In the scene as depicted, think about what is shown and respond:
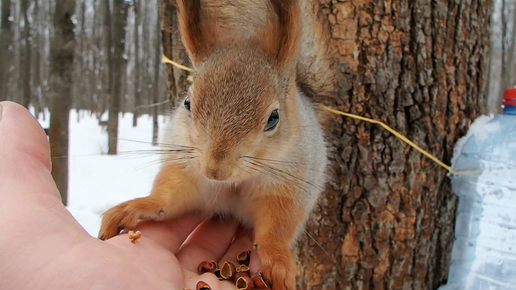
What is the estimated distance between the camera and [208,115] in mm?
849

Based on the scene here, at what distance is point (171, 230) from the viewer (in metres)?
1.08

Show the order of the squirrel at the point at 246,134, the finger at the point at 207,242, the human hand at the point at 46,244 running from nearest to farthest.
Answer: the human hand at the point at 46,244 < the squirrel at the point at 246,134 < the finger at the point at 207,242

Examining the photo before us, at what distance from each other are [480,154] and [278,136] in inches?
36.5

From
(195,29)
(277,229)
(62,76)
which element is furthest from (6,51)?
(277,229)

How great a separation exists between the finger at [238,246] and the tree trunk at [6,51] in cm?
180

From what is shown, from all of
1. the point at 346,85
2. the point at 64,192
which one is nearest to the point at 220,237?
the point at 346,85

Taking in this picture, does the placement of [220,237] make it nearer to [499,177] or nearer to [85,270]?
[85,270]

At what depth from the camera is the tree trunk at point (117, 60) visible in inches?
91.1

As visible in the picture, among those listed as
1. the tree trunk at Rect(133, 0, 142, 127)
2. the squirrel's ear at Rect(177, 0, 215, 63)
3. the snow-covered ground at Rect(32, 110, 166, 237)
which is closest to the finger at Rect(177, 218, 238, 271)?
the squirrel's ear at Rect(177, 0, 215, 63)

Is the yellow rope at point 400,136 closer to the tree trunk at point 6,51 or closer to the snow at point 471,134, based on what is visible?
the snow at point 471,134

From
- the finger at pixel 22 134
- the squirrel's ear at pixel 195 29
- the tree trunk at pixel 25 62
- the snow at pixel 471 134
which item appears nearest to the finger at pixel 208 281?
the finger at pixel 22 134

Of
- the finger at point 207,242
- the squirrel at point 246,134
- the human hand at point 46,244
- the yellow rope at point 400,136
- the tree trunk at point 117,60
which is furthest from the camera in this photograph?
the tree trunk at point 117,60

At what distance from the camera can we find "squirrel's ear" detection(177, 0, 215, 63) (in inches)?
37.9

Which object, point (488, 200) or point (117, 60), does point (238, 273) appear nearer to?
point (488, 200)
